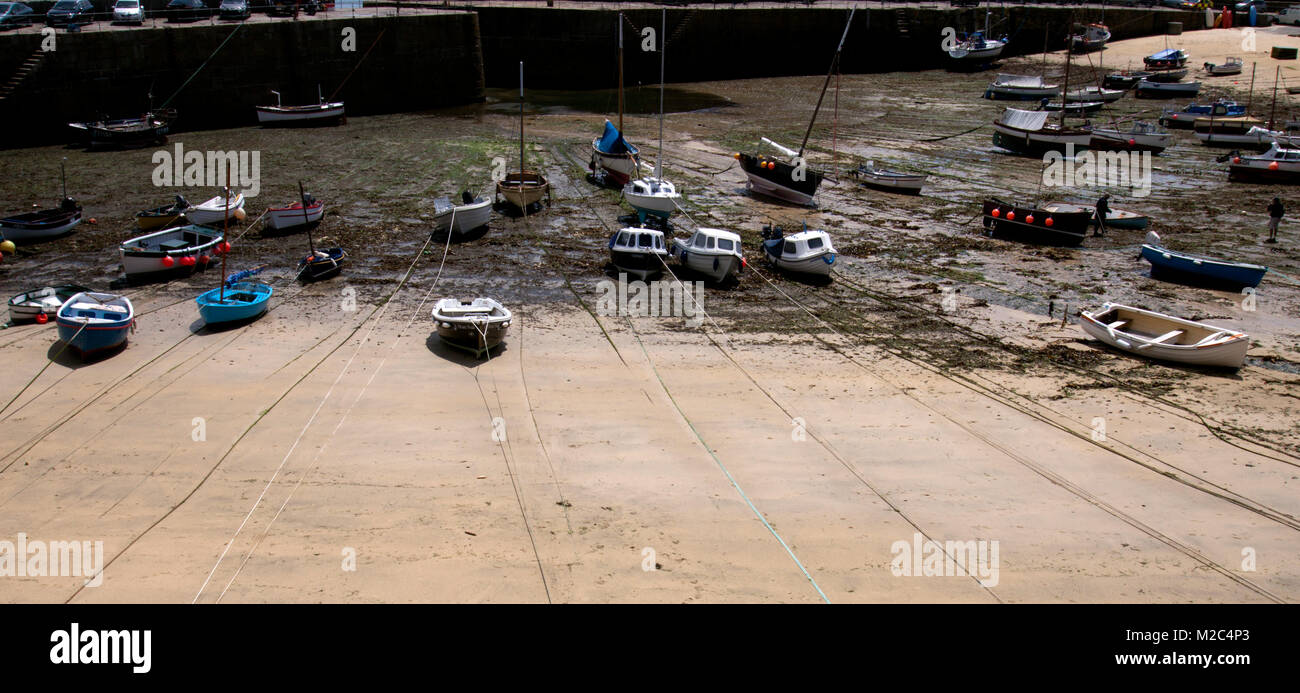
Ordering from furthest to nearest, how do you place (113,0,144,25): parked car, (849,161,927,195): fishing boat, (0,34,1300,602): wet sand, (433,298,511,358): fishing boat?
(113,0,144,25): parked car
(849,161,927,195): fishing boat
(433,298,511,358): fishing boat
(0,34,1300,602): wet sand

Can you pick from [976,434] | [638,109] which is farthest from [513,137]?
[976,434]

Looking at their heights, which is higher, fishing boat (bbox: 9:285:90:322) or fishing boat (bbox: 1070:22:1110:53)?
fishing boat (bbox: 1070:22:1110:53)

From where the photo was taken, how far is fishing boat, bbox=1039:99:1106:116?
5006 centimetres

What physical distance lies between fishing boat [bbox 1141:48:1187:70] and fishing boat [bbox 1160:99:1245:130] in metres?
9.87

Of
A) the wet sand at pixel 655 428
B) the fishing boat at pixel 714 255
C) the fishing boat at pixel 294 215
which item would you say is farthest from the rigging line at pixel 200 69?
the fishing boat at pixel 714 255

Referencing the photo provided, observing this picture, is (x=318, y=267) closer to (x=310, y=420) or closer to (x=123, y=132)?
(x=310, y=420)

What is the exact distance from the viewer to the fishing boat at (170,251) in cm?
2638

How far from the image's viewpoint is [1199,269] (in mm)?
26547

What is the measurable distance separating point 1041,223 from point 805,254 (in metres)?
8.73

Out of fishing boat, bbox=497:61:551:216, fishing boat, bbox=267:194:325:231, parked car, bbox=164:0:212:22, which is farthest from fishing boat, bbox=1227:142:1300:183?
parked car, bbox=164:0:212:22

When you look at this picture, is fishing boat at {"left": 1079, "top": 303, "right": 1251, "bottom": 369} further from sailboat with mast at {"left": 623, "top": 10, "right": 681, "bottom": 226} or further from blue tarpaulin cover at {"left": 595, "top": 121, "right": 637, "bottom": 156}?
blue tarpaulin cover at {"left": 595, "top": 121, "right": 637, "bottom": 156}

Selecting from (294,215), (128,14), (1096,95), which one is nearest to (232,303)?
(294,215)
